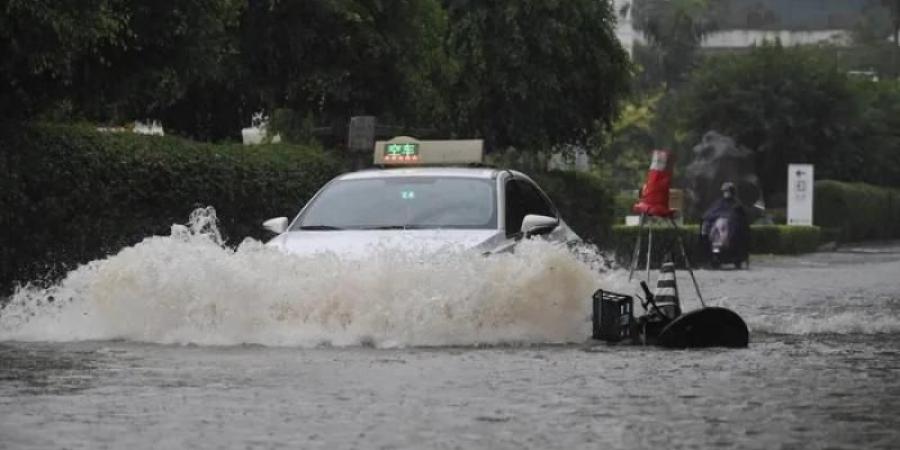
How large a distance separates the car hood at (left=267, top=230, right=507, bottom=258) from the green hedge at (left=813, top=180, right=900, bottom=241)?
4624cm

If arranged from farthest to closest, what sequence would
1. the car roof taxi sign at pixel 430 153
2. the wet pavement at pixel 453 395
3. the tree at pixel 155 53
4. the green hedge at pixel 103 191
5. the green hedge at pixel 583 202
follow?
the green hedge at pixel 583 202
the tree at pixel 155 53
the green hedge at pixel 103 191
the car roof taxi sign at pixel 430 153
the wet pavement at pixel 453 395

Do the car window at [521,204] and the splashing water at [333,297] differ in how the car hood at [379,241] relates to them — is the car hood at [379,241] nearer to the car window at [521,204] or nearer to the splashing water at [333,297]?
the splashing water at [333,297]

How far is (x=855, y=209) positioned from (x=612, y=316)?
166 ft

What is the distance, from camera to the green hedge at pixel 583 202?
108ft

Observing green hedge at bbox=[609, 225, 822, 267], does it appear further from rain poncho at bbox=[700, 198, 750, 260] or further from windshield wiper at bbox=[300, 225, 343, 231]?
windshield wiper at bbox=[300, 225, 343, 231]

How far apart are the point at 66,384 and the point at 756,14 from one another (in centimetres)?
13450

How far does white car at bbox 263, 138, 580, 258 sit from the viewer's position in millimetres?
15586

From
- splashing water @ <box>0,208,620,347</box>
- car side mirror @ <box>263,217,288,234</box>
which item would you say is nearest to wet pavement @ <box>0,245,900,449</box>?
splashing water @ <box>0,208,620,347</box>

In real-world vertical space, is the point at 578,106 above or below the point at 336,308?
above

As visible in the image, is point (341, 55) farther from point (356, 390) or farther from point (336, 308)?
point (356, 390)

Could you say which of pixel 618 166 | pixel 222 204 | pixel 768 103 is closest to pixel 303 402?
pixel 222 204

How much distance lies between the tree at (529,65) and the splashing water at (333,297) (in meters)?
21.4

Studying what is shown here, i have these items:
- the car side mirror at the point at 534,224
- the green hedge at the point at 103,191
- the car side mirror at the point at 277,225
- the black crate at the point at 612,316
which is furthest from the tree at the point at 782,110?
the black crate at the point at 612,316

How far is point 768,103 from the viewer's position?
6862cm
